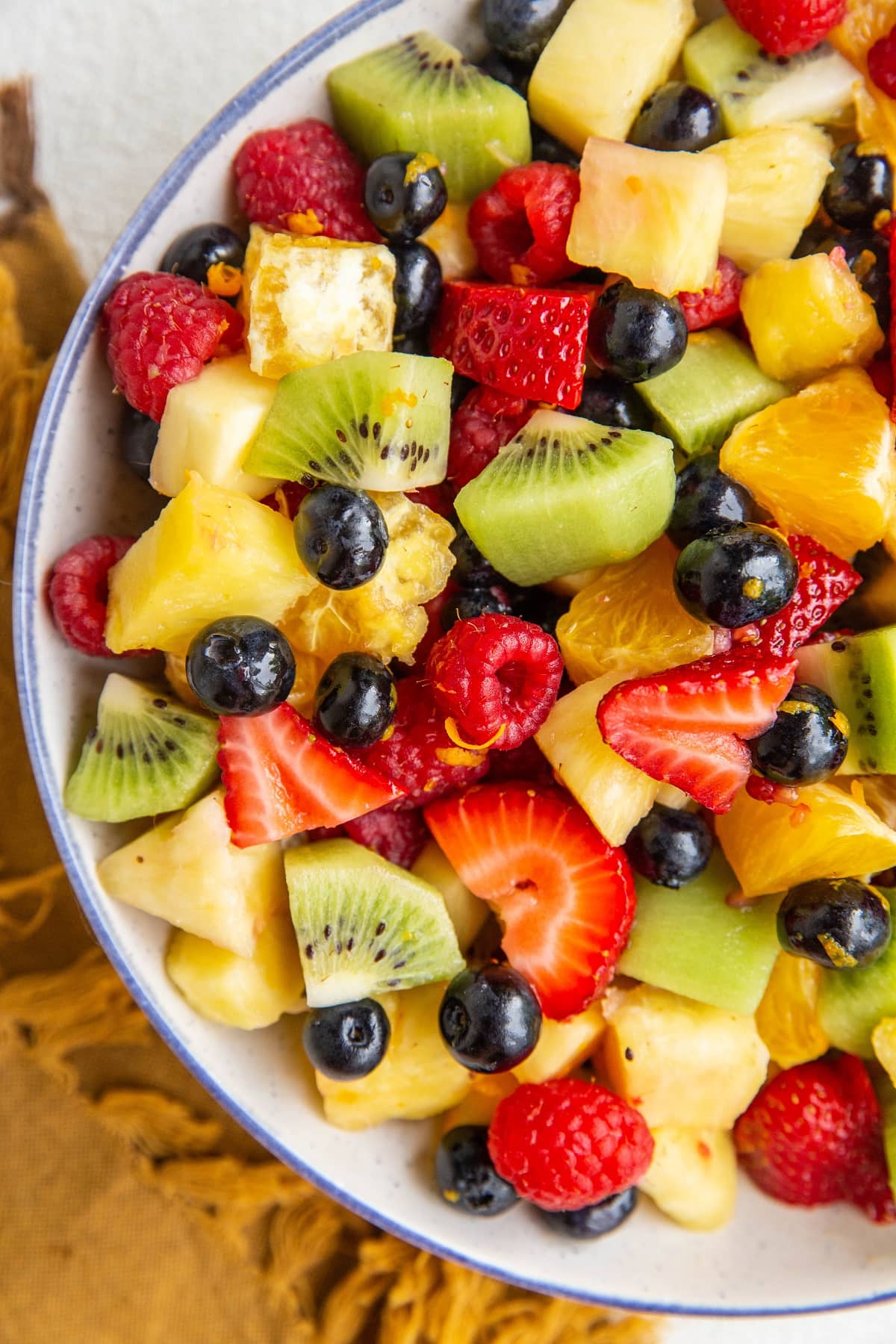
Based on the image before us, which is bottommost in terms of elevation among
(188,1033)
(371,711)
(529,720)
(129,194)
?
A: (188,1033)

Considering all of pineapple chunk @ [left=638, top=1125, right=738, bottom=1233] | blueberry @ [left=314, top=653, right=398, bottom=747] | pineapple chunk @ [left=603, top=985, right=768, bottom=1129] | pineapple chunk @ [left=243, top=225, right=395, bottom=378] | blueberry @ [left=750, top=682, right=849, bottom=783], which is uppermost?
pineapple chunk @ [left=243, top=225, right=395, bottom=378]

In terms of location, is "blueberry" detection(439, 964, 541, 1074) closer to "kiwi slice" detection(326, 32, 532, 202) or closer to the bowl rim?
the bowl rim

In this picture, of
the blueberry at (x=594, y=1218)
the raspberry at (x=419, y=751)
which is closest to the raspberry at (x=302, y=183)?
the raspberry at (x=419, y=751)

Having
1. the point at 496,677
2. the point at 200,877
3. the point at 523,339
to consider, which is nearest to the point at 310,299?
the point at 523,339

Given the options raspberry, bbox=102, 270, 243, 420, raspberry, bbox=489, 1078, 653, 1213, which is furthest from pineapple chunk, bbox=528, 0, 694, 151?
raspberry, bbox=489, 1078, 653, 1213

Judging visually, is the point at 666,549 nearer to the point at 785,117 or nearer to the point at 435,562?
the point at 435,562

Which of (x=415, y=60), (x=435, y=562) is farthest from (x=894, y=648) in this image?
(x=415, y=60)
